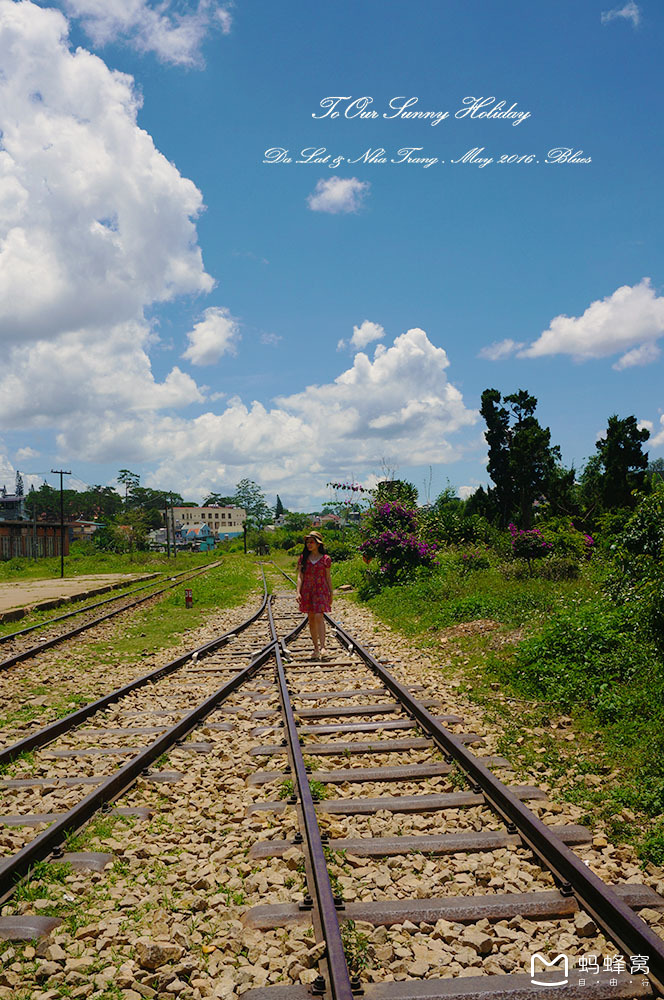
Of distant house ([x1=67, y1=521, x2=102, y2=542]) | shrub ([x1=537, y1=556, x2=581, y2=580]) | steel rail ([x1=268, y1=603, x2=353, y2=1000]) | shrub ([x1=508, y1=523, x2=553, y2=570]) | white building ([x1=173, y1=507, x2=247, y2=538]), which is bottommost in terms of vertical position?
steel rail ([x1=268, y1=603, x2=353, y2=1000])

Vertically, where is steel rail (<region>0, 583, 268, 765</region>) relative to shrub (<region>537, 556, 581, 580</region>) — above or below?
below

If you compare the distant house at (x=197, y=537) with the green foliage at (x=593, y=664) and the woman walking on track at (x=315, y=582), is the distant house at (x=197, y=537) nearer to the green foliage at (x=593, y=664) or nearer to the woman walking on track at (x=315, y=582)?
the woman walking on track at (x=315, y=582)

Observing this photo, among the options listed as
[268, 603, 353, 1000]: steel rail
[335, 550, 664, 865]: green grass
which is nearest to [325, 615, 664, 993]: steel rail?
[335, 550, 664, 865]: green grass

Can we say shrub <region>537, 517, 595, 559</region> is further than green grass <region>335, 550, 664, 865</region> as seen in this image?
Yes

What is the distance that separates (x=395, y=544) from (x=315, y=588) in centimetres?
912

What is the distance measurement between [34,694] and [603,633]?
728 centimetres

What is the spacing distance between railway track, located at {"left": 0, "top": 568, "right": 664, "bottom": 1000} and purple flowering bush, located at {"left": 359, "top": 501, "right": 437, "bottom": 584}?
38.0 ft

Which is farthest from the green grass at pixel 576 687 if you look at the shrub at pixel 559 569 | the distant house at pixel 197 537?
the distant house at pixel 197 537

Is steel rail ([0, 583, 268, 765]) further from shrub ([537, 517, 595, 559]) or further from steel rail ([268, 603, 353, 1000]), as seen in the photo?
shrub ([537, 517, 595, 559])

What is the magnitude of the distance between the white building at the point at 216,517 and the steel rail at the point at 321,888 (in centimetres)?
16243

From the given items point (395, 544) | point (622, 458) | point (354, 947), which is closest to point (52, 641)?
point (395, 544)

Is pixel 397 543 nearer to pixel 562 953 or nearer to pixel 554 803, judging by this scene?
pixel 554 803

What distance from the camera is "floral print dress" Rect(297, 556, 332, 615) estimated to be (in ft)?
33.4

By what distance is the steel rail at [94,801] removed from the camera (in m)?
3.91
